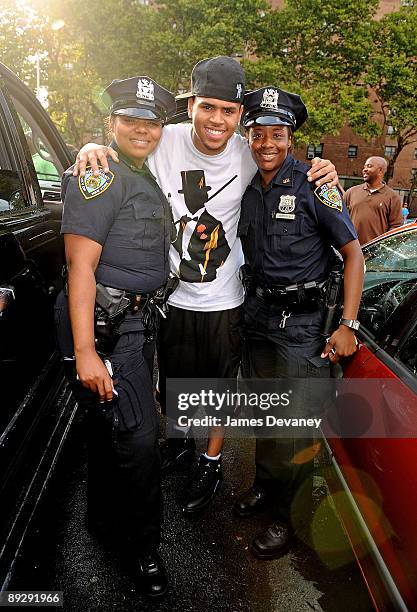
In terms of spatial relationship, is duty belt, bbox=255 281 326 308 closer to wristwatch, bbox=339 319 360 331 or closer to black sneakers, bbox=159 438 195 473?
wristwatch, bbox=339 319 360 331

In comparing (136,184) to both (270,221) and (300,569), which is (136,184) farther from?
(300,569)

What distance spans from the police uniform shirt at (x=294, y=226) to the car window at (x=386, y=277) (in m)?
0.33

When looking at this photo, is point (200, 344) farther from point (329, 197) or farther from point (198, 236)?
point (329, 197)

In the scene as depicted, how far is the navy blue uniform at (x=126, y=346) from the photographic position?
1.75m

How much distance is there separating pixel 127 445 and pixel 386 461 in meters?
0.97

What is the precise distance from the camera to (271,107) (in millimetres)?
2127

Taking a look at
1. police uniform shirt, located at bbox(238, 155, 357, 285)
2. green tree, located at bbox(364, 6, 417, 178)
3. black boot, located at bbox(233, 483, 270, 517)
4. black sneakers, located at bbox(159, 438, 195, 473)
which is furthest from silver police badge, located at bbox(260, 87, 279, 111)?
green tree, located at bbox(364, 6, 417, 178)

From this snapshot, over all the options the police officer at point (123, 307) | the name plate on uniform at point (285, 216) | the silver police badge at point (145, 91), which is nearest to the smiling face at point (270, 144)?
the name plate on uniform at point (285, 216)

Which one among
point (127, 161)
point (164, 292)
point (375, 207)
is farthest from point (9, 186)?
point (375, 207)

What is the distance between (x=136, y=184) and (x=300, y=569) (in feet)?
6.00

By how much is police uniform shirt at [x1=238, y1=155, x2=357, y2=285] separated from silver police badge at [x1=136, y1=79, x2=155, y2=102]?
0.64 meters

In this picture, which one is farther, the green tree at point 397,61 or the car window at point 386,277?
the green tree at point 397,61

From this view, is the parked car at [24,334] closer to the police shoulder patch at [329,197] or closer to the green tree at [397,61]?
the police shoulder patch at [329,197]

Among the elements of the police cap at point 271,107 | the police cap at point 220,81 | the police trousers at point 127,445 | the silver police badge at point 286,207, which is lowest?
the police trousers at point 127,445
